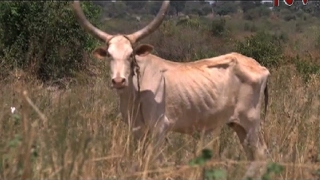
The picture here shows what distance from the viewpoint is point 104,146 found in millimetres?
5566

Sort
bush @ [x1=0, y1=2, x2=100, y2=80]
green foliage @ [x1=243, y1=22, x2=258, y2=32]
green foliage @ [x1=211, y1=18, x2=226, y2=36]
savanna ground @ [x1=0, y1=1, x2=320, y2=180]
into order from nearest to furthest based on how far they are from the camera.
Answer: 1. savanna ground @ [x1=0, y1=1, x2=320, y2=180]
2. bush @ [x1=0, y1=2, x2=100, y2=80]
3. green foliage @ [x1=211, y1=18, x2=226, y2=36]
4. green foliage @ [x1=243, y1=22, x2=258, y2=32]

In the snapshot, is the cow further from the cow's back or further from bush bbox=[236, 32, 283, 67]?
bush bbox=[236, 32, 283, 67]

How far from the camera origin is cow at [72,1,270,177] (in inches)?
263

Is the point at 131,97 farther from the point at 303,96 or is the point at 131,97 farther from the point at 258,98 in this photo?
the point at 303,96

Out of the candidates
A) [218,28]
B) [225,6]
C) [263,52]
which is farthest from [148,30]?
[225,6]

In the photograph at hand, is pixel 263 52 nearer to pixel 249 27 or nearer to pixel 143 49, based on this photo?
pixel 143 49

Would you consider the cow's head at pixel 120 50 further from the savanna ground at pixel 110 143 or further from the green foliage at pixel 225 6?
the green foliage at pixel 225 6

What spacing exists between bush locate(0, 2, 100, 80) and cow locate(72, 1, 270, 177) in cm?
670

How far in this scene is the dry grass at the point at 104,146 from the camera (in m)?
4.95

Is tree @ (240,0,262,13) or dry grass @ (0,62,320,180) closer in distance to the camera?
dry grass @ (0,62,320,180)

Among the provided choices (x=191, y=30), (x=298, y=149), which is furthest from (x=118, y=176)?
(x=191, y=30)

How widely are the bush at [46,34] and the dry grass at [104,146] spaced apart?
6120 millimetres

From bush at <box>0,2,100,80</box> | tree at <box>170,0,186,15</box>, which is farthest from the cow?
tree at <box>170,0,186,15</box>

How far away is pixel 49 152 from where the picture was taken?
16.8 ft
